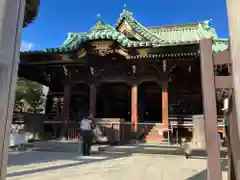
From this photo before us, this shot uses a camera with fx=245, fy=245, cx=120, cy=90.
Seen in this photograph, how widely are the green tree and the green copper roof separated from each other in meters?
4.63

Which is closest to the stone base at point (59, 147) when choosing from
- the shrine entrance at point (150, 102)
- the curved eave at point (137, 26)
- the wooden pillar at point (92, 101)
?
the wooden pillar at point (92, 101)

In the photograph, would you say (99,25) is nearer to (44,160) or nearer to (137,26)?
(137,26)

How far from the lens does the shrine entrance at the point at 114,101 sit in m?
16.2

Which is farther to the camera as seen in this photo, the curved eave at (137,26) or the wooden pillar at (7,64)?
the curved eave at (137,26)

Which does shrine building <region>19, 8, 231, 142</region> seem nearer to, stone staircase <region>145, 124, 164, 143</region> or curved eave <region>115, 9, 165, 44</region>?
curved eave <region>115, 9, 165, 44</region>

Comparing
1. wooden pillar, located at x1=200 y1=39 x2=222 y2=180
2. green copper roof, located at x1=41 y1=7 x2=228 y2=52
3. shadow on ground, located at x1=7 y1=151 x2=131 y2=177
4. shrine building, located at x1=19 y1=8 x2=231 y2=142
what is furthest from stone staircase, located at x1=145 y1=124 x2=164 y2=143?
wooden pillar, located at x1=200 y1=39 x2=222 y2=180

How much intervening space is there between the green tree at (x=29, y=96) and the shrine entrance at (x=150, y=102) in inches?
354

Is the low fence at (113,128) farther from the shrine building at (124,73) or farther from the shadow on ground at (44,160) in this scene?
the shadow on ground at (44,160)

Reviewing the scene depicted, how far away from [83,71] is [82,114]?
3366mm

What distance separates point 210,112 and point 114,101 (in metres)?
15.1

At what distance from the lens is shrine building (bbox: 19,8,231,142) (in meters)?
13.1

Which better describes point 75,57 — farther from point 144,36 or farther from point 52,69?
point 144,36

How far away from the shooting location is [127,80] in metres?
14.2

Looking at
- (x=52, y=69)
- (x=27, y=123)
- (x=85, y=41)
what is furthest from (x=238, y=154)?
(x=52, y=69)
